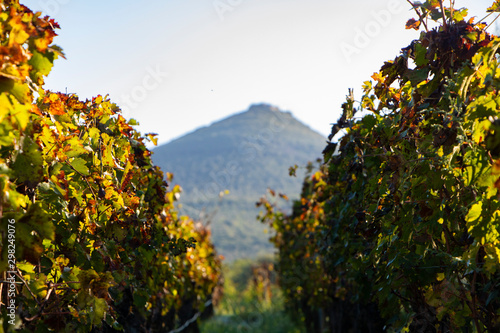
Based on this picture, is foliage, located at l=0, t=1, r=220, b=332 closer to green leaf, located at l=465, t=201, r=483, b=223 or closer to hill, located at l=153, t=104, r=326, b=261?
green leaf, located at l=465, t=201, r=483, b=223

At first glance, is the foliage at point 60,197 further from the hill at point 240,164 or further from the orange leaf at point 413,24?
the hill at point 240,164

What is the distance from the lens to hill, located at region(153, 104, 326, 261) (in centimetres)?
10069

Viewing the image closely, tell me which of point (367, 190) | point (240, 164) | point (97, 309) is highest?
point (240, 164)

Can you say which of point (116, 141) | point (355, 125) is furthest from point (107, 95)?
point (355, 125)

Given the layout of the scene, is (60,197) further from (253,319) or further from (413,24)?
(253,319)

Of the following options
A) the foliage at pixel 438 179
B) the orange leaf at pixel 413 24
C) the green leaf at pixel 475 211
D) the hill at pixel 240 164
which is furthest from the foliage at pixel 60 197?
the hill at pixel 240 164

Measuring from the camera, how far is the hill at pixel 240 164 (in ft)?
330

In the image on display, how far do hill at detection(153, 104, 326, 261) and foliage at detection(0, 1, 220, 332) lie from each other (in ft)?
269

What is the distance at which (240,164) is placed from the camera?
13050cm

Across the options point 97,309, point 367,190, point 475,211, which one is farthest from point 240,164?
point 475,211

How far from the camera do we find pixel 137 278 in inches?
120

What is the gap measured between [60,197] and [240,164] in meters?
128

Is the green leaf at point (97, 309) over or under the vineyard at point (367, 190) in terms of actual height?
under

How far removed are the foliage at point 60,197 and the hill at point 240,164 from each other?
269ft
